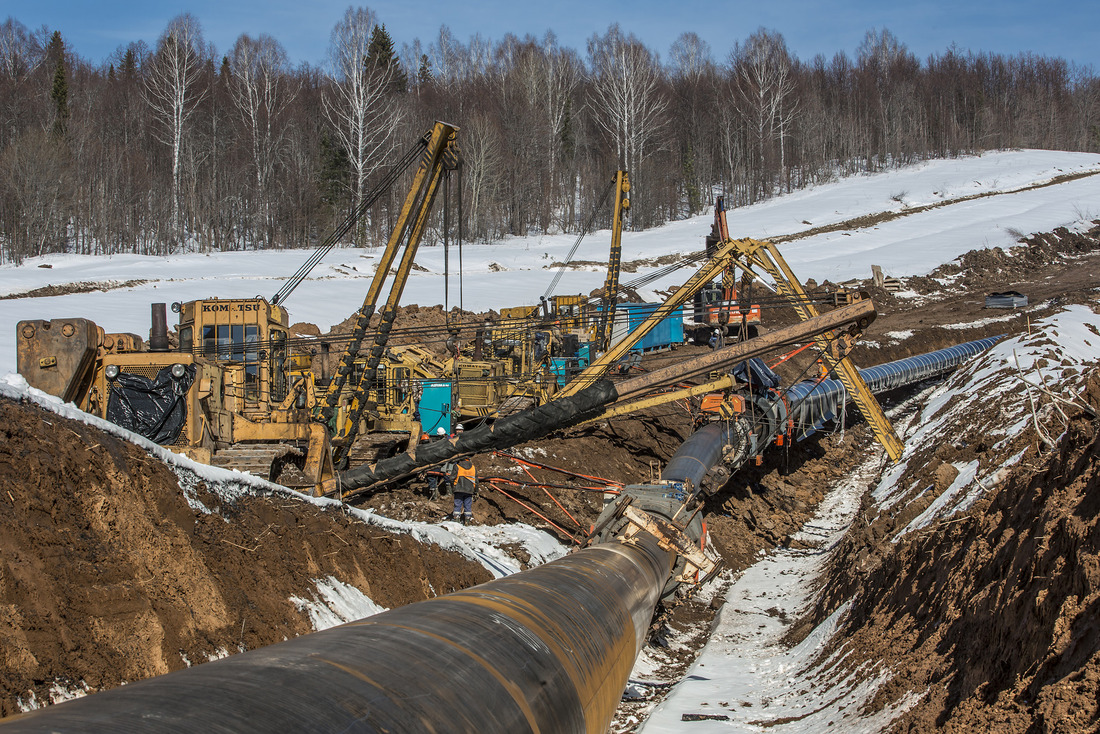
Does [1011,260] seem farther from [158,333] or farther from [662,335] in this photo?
[158,333]

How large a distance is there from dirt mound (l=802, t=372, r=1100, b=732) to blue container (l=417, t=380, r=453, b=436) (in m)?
13.8

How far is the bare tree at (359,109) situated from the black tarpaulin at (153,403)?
46.9 meters

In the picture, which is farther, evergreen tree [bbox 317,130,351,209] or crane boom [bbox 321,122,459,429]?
evergreen tree [bbox 317,130,351,209]

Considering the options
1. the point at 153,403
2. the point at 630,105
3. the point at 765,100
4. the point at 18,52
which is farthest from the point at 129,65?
the point at 153,403

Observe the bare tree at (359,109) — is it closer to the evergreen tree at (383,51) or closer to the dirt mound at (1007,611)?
the evergreen tree at (383,51)

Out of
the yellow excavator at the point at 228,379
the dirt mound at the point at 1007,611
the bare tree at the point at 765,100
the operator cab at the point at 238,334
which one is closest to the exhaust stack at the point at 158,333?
the yellow excavator at the point at 228,379

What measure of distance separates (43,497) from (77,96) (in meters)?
77.1

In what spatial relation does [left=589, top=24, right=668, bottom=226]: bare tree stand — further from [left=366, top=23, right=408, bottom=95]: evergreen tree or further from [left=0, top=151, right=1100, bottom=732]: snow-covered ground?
[left=366, top=23, right=408, bottom=95]: evergreen tree

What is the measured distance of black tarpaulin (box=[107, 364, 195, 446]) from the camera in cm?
1265

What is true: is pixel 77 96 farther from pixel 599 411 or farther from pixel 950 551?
pixel 950 551

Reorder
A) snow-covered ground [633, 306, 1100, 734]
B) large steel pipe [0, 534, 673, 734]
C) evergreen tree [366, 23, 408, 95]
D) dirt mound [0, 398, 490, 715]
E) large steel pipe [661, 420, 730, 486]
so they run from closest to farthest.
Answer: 1. large steel pipe [0, 534, 673, 734]
2. dirt mound [0, 398, 490, 715]
3. snow-covered ground [633, 306, 1100, 734]
4. large steel pipe [661, 420, 730, 486]
5. evergreen tree [366, 23, 408, 95]

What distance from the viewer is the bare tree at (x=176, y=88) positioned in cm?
6075

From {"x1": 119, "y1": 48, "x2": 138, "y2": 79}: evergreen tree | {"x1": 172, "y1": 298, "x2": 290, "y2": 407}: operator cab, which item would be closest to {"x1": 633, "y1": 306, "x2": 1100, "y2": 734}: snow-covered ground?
{"x1": 172, "y1": 298, "x2": 290, "y2": 407}: operator cab

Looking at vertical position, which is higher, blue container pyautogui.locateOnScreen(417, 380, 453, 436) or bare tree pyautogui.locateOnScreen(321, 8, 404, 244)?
bare tree pyautogui.locateOnScreen(321, 8, 404, 244)
